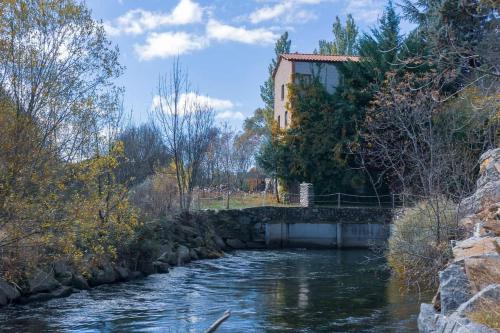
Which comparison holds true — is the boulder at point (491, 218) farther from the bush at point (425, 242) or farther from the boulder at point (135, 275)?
the boulder at point (135, 275)

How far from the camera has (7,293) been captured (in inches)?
551

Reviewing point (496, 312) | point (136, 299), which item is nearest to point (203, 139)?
point (136, 299)

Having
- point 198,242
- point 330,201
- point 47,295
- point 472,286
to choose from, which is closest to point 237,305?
point 47,295

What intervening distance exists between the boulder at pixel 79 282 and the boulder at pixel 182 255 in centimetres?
658

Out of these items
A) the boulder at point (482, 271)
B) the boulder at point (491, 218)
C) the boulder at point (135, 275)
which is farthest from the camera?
the boulder at point (135, 275)

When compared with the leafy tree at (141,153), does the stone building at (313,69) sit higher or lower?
higher

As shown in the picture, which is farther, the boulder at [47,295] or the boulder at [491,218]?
the boulder at [47,295]

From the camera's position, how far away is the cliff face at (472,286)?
6977 mm

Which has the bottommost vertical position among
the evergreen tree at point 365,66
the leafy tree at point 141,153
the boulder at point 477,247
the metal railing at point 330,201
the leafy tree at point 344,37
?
the boulder at point 477,247

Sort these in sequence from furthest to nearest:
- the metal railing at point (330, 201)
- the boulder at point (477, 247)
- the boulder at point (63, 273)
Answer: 1. the metal railing at point (330, 201)
2. the boulder at point (63, 273)
3. the boulder at point (477, 247)

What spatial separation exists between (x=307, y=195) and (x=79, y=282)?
18462mm

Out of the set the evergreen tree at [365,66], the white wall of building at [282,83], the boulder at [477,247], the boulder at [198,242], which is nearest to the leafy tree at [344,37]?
the white wall of building at [282,83]

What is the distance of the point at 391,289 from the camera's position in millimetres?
16438

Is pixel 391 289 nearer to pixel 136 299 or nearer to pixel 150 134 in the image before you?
pixel 136 299
